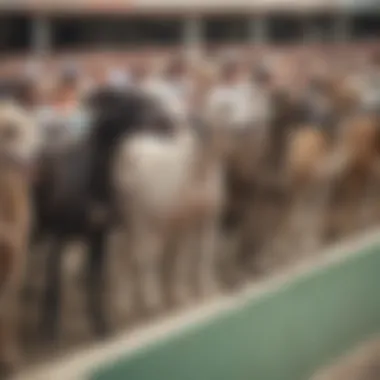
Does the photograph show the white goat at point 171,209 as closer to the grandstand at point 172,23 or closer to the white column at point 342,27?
the grandstand at point 172,23

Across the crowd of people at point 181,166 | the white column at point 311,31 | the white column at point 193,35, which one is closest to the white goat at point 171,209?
the crowd of people at point 181,166

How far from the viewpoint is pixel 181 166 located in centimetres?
111

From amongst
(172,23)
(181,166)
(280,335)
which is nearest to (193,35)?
(172,23)

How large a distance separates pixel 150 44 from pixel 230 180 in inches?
10.0

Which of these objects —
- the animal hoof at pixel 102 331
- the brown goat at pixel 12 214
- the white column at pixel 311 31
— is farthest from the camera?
the white column at pixel 311 31

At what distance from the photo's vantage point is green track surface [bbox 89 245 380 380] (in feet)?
3.57

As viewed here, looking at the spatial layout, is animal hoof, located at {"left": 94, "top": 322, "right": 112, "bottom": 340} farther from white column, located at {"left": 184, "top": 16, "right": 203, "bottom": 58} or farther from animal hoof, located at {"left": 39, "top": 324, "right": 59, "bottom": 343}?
white column, located at {"left": 184, "top": 16, "right": 203, "bottom": 58}

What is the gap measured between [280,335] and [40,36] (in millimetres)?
626

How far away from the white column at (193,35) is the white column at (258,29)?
0.36ft

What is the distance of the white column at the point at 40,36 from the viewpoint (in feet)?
3.08

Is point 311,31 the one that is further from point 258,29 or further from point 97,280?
point 97,280

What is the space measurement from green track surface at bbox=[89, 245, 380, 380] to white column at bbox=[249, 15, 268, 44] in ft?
1.27

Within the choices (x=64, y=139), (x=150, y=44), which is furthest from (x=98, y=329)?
(x=150, y=44)

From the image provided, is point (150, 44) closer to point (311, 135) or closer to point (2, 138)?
point (2, 138)
